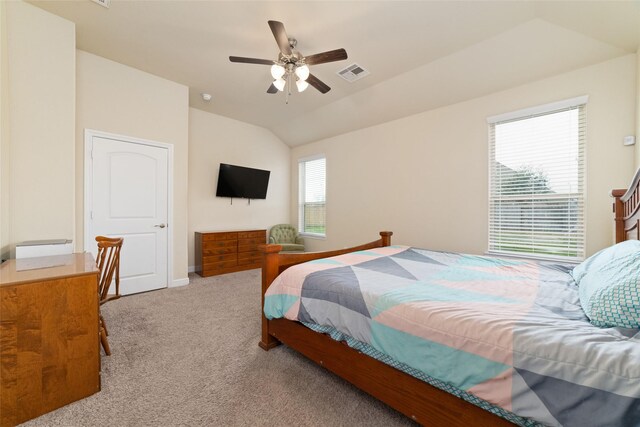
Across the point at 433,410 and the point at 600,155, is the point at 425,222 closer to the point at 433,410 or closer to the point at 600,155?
the point at 600,155

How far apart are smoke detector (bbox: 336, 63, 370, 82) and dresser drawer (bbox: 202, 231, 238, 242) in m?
3.15

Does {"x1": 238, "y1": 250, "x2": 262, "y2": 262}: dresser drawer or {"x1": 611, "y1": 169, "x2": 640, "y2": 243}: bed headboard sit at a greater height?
{"x1": 611, "y1": 169, "x2": 640, "y2": 243}: bed headboard

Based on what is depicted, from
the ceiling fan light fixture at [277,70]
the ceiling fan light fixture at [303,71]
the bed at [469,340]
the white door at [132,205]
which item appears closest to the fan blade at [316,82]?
the ceiling fan light fixture at [303,71]

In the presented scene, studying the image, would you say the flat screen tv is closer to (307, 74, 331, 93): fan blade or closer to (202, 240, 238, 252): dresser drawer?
(202, 240, 238, 252): dresser drawer

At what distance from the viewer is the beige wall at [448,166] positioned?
2.46 m

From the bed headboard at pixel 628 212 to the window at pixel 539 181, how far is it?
511mm

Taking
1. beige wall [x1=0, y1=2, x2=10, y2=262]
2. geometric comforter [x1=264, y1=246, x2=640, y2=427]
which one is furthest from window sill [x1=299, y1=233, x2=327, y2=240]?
beige wall [x1=0, y1=2, x2=10, y2=262]

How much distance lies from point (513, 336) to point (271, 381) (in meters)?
1.46

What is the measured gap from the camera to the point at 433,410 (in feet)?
3.86

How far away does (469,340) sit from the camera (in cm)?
104

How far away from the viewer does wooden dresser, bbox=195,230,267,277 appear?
4262mm

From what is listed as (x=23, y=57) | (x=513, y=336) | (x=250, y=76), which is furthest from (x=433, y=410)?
(x=23, y=57)

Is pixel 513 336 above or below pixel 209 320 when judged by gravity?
above

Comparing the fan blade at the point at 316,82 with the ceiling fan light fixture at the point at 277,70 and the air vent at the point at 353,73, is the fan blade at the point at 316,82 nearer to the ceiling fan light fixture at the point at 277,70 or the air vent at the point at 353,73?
the ceiling fan light fixture at the point at 277,70
